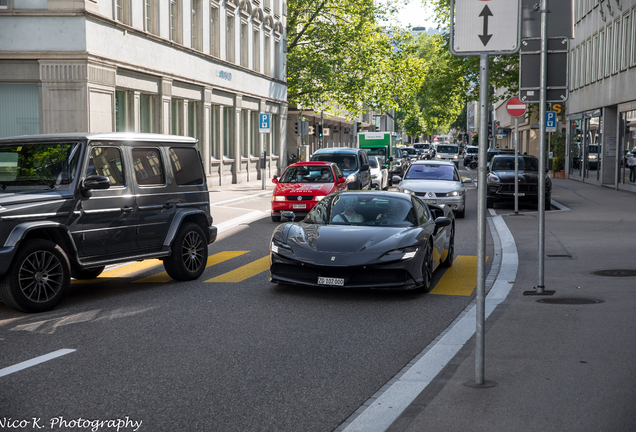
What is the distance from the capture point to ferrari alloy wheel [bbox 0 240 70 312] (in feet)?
25.1

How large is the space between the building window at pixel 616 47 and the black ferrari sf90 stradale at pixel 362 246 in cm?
2579

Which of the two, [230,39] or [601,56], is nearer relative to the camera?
[230,39]

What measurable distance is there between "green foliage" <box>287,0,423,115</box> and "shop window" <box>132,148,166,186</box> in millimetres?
34123

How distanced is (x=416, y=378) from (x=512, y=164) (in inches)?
780

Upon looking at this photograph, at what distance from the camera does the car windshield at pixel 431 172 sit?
2100cm

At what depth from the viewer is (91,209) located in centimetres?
862

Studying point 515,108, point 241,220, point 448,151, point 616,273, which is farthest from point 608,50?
point 448,151

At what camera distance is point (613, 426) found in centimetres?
442

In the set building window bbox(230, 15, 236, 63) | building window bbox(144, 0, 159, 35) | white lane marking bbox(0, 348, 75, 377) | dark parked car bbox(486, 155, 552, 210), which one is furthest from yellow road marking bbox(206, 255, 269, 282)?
building window bbox(230, 15, 236, 63)

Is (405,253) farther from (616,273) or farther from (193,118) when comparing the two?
(193,118)

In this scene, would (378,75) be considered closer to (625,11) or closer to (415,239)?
(625,11)

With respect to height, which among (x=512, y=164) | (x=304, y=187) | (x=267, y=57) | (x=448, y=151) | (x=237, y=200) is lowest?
(x=237, y=200)

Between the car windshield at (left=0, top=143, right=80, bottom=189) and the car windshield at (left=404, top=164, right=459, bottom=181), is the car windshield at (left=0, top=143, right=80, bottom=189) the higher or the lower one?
the higher one

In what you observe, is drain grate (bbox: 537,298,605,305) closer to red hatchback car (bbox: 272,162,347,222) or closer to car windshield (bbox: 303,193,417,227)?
car windshield (bbox: 303,193,417,227)
